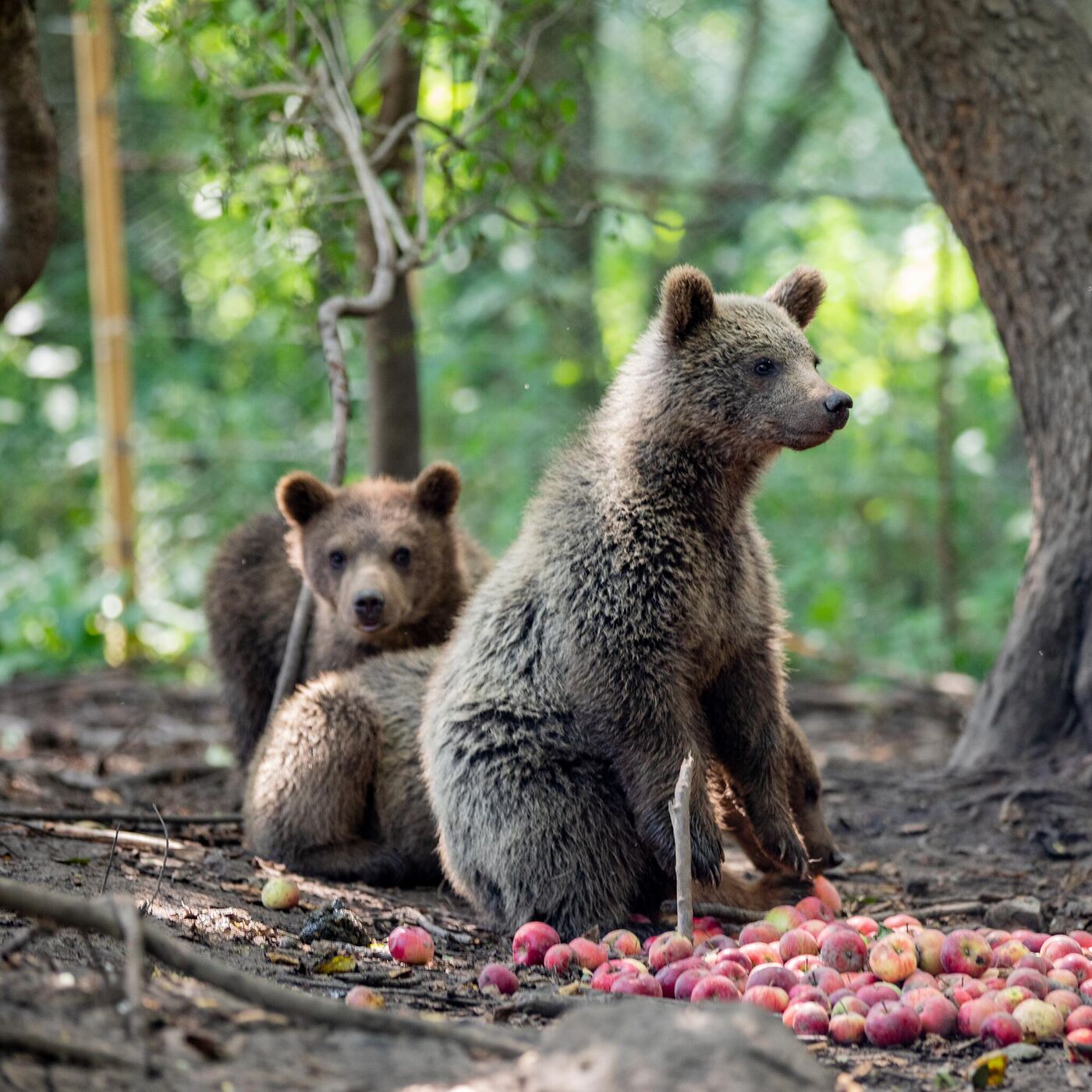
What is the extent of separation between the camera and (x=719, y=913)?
4.30 meters

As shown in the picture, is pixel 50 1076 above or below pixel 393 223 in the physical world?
below

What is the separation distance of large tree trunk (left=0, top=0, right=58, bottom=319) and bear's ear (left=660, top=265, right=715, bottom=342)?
260 centimetres

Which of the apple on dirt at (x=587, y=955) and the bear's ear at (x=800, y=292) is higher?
the bear's ear at (x=800, y=292)

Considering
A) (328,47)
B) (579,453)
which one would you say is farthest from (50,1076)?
(328,47)

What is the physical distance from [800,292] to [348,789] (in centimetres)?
248

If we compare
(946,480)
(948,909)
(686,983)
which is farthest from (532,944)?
(946,480)

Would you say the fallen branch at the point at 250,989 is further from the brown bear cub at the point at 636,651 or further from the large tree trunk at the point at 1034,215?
the large tree trunk at the point at 1034,215

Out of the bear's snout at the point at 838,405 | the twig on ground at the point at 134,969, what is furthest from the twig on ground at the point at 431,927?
the bear's snout at the point at 838,405

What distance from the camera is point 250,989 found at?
8.21 ft

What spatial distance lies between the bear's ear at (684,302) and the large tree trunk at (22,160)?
2.60m

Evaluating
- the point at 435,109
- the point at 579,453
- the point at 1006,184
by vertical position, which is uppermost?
the point at 435,109

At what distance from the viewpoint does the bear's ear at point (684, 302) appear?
447 cm

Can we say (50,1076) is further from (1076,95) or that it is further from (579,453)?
(1076,95)

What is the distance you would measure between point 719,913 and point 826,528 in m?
6.62
